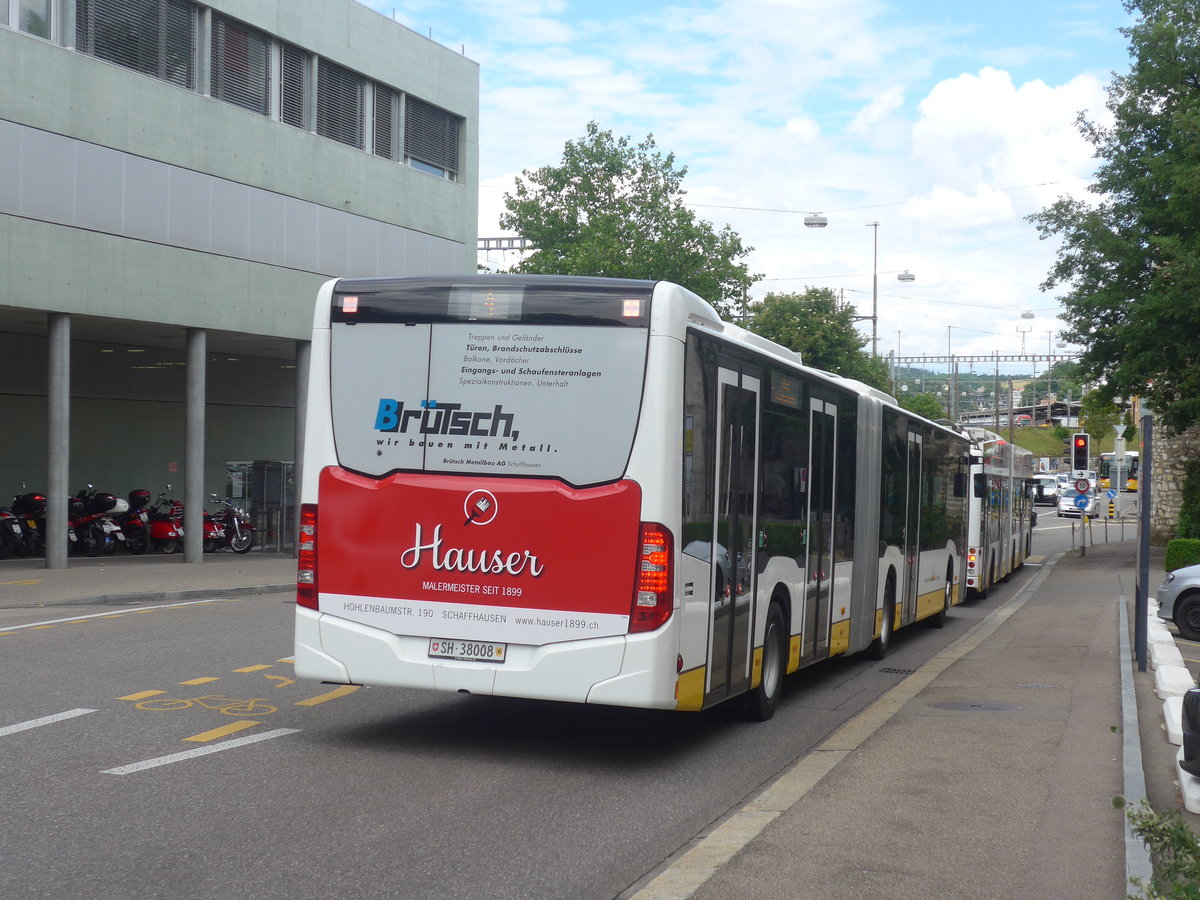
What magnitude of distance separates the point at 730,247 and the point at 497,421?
4972 centimetres

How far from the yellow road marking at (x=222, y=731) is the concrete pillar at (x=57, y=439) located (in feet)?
55.8

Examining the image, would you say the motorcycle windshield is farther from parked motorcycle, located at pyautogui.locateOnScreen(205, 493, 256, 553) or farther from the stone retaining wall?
the stone retaining wall

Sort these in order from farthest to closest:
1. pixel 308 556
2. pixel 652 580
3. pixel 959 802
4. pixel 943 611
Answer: pixel 943 611
pixel 308 556
pixel 652 580
pixel 959 802

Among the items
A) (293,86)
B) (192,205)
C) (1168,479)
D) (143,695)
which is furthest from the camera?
(1168,479)

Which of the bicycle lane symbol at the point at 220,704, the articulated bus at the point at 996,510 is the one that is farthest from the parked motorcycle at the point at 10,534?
the bicycle lane symbol at the point at 220,704

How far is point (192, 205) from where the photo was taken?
27.8 m

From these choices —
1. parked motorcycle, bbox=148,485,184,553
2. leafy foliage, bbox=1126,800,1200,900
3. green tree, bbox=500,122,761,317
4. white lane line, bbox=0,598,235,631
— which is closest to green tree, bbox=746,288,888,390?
green tree, bbox=500,122,761,317

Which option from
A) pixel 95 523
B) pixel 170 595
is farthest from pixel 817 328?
pixel 170 595

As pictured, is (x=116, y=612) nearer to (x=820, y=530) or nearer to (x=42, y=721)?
(x=42, y=721)

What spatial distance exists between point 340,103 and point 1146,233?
1982 cm

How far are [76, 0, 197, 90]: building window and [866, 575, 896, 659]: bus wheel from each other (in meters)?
18.6

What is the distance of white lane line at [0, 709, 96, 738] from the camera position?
870 centimetres

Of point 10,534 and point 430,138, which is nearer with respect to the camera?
point 10,534

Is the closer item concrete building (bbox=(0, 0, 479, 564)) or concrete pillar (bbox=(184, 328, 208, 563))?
concrete building (bbox=(0, 0, 479, 564))
